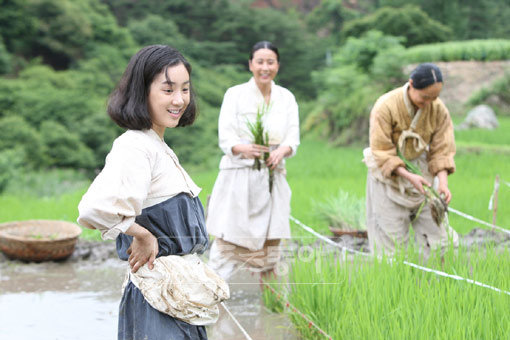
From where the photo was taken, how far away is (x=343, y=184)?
31.6 ft

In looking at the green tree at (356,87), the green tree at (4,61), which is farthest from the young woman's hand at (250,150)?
the green tree at (4,61)

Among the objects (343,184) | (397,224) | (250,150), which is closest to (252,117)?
(250,150)

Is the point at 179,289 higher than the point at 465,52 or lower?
lower

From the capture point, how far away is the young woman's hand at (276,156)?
175 inches

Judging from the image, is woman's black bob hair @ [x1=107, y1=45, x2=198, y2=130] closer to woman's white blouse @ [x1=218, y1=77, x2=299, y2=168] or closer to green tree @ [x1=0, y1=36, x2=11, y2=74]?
woman's white blouse @ [x1=218, y1=77, x2=299, y2=168]

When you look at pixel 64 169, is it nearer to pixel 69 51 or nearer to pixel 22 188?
pixel 22 188

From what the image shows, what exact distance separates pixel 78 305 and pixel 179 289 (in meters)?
3.02

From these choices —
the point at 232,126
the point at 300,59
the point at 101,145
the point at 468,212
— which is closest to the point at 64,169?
the point at 101,145

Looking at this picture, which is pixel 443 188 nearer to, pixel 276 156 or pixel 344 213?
pixel 276 156

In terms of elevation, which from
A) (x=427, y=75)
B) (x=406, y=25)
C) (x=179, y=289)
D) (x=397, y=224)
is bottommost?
(x=397, y=224)

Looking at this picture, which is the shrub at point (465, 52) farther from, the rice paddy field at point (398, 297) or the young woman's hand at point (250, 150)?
the young woman's hand at point (250, 150)

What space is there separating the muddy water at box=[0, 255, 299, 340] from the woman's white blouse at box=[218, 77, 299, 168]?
1096 millimetres

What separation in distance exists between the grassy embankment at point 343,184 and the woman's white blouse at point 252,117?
1044 millimetres

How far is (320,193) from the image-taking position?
Result: 8.80 m
